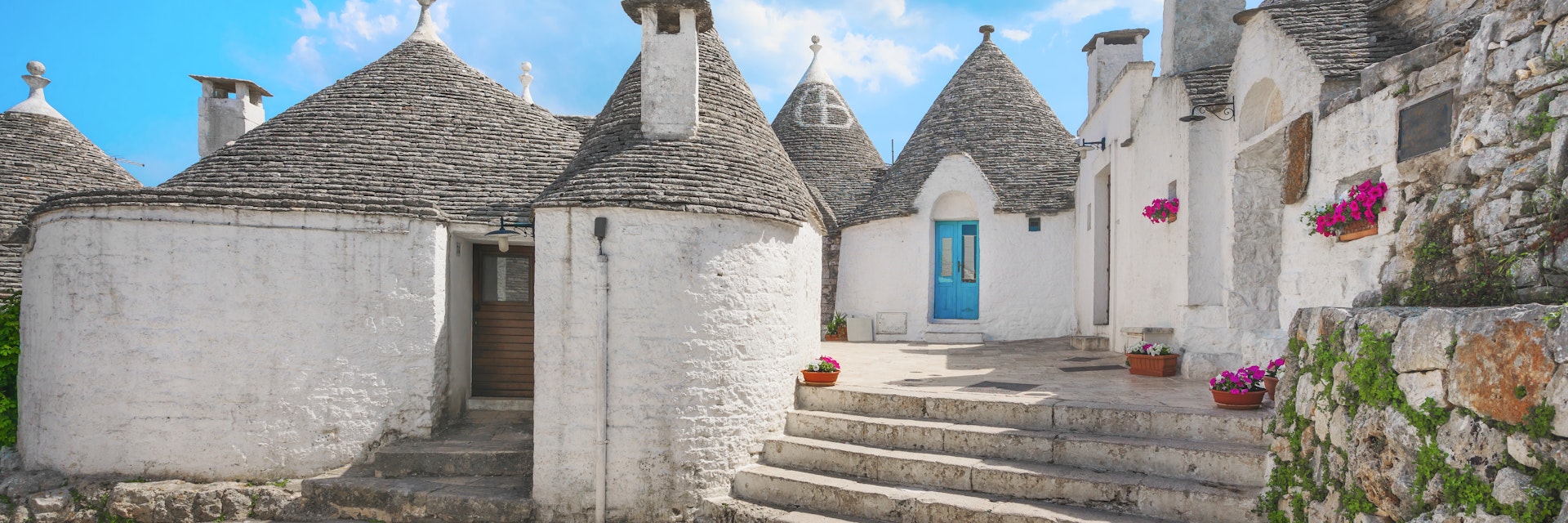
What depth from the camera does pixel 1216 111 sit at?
8430mm

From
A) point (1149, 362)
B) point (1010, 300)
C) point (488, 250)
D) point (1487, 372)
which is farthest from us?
point (1010, 300)

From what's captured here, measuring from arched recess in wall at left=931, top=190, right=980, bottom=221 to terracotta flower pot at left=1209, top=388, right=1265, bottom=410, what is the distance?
922cm

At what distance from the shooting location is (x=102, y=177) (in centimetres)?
1384

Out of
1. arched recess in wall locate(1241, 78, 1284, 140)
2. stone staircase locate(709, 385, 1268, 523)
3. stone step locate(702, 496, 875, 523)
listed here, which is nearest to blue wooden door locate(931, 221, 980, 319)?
arched recess in wall locate(1241, 78, 1284, 140)

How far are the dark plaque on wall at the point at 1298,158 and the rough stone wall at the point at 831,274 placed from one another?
10.3m

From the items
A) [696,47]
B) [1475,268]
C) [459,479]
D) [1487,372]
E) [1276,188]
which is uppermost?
[696,47]

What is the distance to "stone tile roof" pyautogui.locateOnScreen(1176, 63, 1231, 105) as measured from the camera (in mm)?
8508

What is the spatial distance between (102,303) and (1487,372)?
1004 cm

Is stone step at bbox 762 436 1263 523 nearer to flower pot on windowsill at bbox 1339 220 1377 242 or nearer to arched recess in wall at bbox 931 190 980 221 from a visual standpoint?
flower pot on windowsill at bbox 1339 220 1377 242

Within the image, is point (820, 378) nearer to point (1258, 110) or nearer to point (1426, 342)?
point (1258, 110)

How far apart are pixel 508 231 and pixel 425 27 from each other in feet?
14.5

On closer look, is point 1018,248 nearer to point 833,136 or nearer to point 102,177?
point 833,136

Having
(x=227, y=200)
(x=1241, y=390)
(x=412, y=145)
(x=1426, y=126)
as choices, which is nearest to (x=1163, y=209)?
(x=1241, y=390)

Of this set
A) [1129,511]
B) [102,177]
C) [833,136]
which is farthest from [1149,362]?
[102,177]
